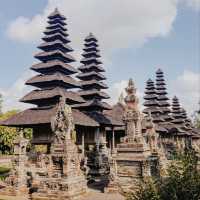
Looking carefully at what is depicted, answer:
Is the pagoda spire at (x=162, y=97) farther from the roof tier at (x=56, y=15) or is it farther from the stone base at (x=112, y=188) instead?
the stone base at (x=112, y=188)

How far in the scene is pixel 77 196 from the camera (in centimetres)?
1427

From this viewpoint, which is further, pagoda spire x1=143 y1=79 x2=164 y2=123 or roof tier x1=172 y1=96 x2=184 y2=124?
roof tier x1=172 y1=96 x2=184 y2=124

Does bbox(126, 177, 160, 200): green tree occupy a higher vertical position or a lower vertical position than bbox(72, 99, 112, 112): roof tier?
lower

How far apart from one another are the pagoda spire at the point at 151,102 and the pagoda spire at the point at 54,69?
75.7 ft

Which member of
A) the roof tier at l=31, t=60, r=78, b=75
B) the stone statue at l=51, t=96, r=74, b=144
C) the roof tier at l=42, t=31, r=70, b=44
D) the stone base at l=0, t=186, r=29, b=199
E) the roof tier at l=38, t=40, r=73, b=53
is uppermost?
the roof tier at l=42, t=31, r=70, b=44

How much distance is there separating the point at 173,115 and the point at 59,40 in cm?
3727

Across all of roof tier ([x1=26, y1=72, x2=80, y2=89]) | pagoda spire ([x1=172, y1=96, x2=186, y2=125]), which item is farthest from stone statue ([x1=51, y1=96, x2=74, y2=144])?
pagoda spire ([x1=172, y1=96, x2=186, y2=125])

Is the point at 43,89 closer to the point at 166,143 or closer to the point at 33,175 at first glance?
the point at 33,175

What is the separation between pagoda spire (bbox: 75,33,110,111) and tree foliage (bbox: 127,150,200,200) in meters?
24.7

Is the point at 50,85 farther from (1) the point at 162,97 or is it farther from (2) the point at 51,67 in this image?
(1) the point at 162,97

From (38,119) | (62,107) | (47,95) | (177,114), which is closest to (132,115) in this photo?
(62,107)

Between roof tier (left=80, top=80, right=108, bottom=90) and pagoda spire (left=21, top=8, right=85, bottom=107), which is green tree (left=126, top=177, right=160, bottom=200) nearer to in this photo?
pagoda spire (left=21, top=8, right=85, bottom=107)

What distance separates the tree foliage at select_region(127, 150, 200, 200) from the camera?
6.92m

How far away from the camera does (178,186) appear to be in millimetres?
7125
